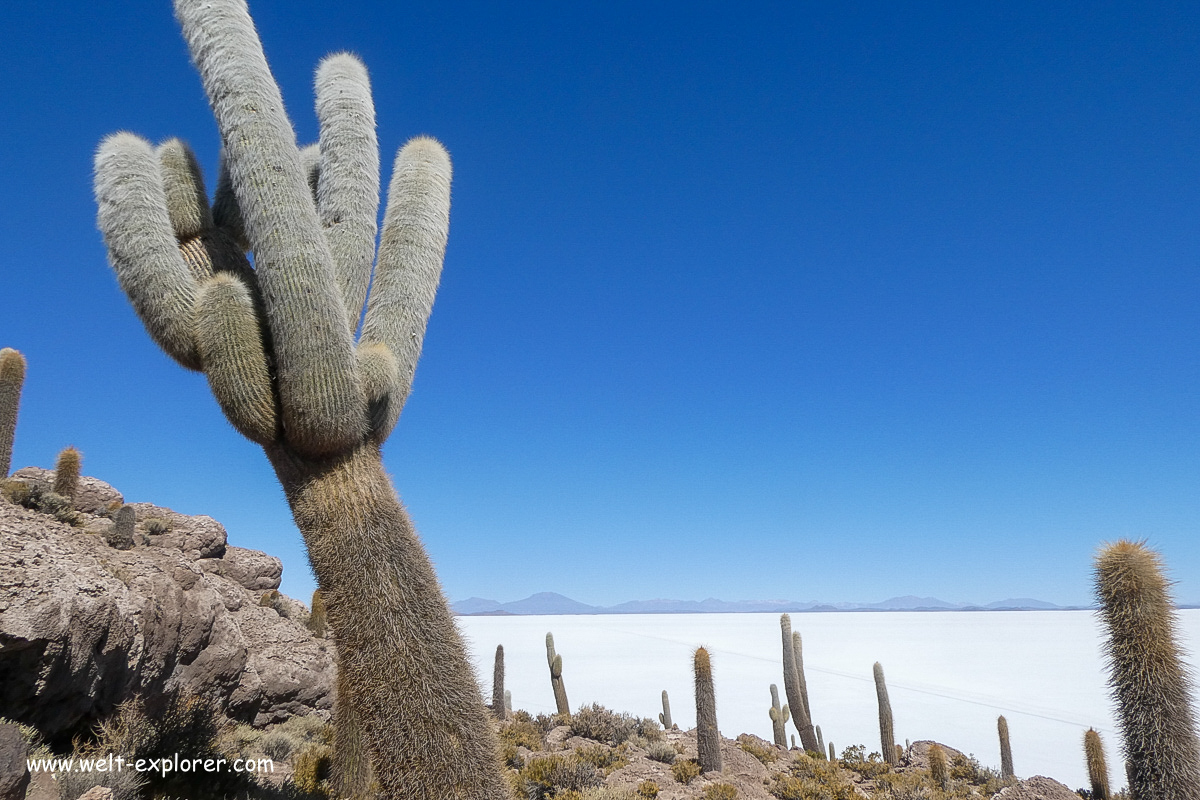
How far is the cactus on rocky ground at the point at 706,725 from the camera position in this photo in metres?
11.6

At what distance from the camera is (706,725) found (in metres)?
11.8

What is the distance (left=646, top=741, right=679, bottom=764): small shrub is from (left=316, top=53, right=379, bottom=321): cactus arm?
411 inches

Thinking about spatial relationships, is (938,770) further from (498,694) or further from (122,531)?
(122,531)

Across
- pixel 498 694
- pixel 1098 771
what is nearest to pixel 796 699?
pixel 1098 771

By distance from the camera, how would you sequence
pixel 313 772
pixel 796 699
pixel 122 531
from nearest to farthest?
pixel 313 772
pixel 122 531
pixel 796 699

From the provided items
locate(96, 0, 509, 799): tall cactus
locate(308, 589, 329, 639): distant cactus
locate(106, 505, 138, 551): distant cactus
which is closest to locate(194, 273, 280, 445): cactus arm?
locate(96, 0, 509, 799): tall cactus

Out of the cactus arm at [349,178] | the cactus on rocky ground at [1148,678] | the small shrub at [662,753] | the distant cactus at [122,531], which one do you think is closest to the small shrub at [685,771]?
the small shrub at [662,753]

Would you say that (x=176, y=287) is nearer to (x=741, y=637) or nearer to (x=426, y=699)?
(x=426, y=699)

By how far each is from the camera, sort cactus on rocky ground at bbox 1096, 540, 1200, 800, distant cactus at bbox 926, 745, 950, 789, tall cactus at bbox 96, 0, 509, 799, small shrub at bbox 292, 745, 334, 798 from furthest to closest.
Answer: distant cactus at bbox 926, 745, 950, 789 → small shrub at bbox 292, 745, 334, 798 → cactus on rocky ground at bbox 1096, 540, 1200, 800 → tall cactus at bbox 96, 0, 509, 799

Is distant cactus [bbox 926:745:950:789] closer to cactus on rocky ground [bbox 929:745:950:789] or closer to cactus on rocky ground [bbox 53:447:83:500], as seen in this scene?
cactus on rocky ground [bbox 929:745:950:789]

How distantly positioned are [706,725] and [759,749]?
3.57 metres

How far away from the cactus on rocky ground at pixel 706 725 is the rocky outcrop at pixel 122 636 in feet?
20.5

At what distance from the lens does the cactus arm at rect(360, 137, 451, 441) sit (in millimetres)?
5086

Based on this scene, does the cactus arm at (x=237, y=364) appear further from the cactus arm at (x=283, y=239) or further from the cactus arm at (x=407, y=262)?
the cactus arm at (x=407, y=262)
